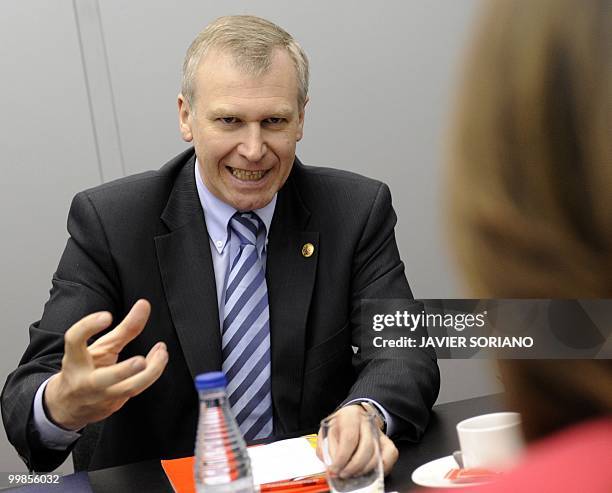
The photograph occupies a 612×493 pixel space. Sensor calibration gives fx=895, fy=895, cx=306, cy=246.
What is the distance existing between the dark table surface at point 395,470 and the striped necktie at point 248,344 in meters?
0.39

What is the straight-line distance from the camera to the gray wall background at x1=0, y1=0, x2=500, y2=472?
3.24 metres

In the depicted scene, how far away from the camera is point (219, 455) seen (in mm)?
1224

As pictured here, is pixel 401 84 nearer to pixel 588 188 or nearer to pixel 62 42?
pixel 62 42

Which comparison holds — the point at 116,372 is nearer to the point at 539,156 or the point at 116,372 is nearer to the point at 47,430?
the point at 47,430

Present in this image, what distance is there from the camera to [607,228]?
1.32 feet

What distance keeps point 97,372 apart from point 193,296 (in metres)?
0.58

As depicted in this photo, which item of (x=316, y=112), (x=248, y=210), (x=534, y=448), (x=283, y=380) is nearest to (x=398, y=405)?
(x=283, y=380)

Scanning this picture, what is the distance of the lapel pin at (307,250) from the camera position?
2.09 m

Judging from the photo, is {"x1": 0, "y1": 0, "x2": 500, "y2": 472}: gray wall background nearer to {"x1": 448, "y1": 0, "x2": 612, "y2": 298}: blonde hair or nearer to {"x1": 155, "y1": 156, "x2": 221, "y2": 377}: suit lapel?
{"x1": 155, "y1": 156, "x2": 221, "y2": 377}: suit lapel

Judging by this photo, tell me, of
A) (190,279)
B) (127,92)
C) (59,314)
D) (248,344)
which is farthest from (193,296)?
(127,92)

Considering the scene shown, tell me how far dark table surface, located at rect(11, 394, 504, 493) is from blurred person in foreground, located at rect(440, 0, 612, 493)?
1.02 m

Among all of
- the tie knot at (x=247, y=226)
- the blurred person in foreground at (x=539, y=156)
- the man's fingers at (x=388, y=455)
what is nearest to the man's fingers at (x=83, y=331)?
the man's fingers at (x=388, y=455)

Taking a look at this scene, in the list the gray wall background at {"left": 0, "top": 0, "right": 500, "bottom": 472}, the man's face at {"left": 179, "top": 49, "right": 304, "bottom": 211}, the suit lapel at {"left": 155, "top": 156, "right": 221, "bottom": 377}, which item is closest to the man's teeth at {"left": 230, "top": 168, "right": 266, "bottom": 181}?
the man's face at {"left": 179, "top": 49, "right": 304, "bottom": 211}

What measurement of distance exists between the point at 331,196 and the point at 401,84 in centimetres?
151
